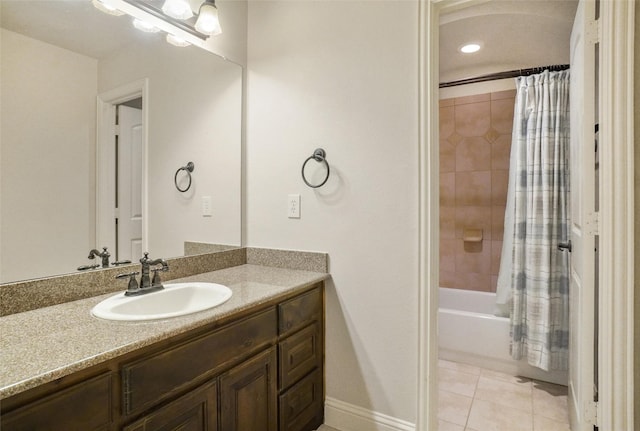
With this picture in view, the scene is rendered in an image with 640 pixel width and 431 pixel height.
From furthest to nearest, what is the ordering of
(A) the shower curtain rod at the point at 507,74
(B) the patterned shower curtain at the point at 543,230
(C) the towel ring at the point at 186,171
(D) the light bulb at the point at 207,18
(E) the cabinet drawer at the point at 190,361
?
1. (A) the shower curtain rod at the point at 507,74
2. (B) the patterned shower curtain at the point at 543,230
3. (C) the towel ring at the point at 186,171
4. (D) the light bulb at the point at 207,18
5. (E) the cabinet drawer at the point at 190,361

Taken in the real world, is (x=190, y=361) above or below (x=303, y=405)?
above

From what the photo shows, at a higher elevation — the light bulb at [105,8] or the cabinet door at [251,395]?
the light bulb at [105,8]

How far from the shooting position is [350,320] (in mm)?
1784

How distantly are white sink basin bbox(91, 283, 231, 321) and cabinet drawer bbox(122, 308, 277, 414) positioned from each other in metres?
0.12

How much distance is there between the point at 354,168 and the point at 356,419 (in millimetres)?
1277

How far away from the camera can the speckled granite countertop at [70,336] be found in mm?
761

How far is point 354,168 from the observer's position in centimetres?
176

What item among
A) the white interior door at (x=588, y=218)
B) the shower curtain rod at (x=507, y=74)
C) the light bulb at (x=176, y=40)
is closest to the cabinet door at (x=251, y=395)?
the white interior door at (x=588, y=218)

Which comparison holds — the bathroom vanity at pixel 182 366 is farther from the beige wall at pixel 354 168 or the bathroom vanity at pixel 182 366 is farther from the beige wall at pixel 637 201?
the beige wall at pixel 637 201

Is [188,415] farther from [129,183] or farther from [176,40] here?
[176,40]

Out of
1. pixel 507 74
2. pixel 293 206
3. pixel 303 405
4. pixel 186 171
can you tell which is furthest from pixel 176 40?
pixel 507 74

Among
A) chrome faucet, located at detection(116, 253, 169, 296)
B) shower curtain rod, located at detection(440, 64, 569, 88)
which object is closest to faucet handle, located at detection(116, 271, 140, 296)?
chrome faucet, located at detection(116, 253, 169, 296)

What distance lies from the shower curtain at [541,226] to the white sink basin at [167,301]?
204 cm

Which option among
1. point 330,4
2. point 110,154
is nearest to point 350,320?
point 110,154
